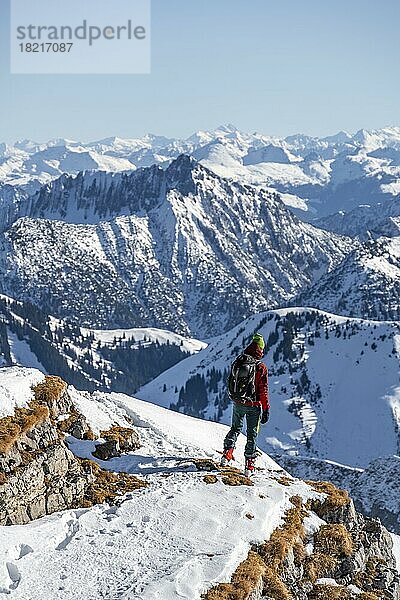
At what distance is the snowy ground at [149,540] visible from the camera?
18.5 metres

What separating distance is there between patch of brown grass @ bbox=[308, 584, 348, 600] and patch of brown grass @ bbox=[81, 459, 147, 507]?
7.78 metres

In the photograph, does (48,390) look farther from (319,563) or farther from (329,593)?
(329,593)

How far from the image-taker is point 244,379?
88.0 ft

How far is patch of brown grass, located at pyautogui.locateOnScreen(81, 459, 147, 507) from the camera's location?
79.0 feet

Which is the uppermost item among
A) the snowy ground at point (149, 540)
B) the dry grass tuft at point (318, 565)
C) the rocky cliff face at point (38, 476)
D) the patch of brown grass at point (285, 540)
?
the rocky cliff face at point (38, 476)

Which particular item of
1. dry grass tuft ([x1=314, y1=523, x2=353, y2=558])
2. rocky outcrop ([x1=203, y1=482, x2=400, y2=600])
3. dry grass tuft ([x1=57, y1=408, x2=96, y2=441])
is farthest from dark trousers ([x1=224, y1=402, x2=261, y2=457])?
dry grass tuft ([x1=57, y1=408, x2=96, y2=441])

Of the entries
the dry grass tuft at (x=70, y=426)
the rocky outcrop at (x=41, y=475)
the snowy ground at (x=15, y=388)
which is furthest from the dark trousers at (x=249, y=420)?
the snowy ground at (x=15, y=388)

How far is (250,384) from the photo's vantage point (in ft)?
88.3

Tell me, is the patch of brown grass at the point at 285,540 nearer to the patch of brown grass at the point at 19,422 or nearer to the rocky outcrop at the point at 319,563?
the rocky outcrop at the point at 319,563

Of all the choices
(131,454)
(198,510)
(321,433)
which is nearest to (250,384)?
(198,510)

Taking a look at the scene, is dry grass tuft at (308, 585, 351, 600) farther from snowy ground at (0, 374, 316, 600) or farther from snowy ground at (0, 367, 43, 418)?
snowy ground at (0, 367, 43, 418)

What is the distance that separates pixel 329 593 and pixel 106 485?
9.42 meters

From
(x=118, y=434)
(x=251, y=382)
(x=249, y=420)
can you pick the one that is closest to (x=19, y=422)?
(x=118, y=434)

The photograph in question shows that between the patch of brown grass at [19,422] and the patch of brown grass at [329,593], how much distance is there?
11984mm
